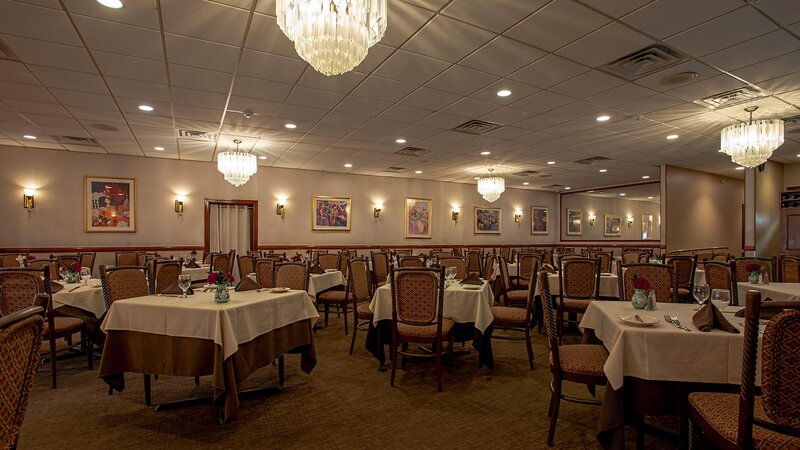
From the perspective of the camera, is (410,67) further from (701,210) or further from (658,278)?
(701,210)

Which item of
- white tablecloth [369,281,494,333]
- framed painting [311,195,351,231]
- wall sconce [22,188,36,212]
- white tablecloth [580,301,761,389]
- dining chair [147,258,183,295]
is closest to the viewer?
white tablecloth [580,301,761,389]

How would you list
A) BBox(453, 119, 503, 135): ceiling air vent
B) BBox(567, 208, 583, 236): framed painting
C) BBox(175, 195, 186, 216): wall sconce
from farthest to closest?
BBox(567, 208, 583, 236): framed painting → BBox(175, 195, 186, 216): wall sconce → BBox(453, 119, 503, 135): ceiling air vent

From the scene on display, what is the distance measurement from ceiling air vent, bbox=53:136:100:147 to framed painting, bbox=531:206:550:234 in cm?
1318

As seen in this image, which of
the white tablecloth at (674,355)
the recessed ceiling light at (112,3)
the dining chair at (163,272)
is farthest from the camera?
the dining chair at (163,272)

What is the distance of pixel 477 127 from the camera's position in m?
6.72

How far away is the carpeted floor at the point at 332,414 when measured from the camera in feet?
8.73

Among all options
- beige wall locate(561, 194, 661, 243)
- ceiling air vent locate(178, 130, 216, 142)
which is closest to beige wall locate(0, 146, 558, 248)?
ceiling air vent locate(178, 130, 216, 142)

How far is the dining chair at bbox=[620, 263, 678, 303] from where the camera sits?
4066 mm

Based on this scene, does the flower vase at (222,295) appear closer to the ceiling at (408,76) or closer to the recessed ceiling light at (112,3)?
the ceiling at (408,76)

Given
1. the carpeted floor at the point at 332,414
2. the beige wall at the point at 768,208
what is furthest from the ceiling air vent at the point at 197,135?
the beige wall at the point at 768,208

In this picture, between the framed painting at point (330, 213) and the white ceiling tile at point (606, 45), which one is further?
the framed painting at point (330, 213)

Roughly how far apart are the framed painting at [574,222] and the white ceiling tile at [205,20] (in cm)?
1467

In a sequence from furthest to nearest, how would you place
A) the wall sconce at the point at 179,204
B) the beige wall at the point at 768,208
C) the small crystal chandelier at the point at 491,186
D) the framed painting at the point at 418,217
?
the framed painting at the point at 418,217, the small crystal chandelier at the point at 491,186, the wall sconce at the point at 179,204, the beige wall at the point at 768,208

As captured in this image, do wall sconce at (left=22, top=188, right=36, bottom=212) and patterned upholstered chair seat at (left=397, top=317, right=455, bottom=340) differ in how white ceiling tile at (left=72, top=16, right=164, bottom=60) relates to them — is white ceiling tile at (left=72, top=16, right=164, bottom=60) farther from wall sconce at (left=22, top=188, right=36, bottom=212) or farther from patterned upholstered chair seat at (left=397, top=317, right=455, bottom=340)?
wall sconce at (left=22, top=188, right=36, bottom=212)
